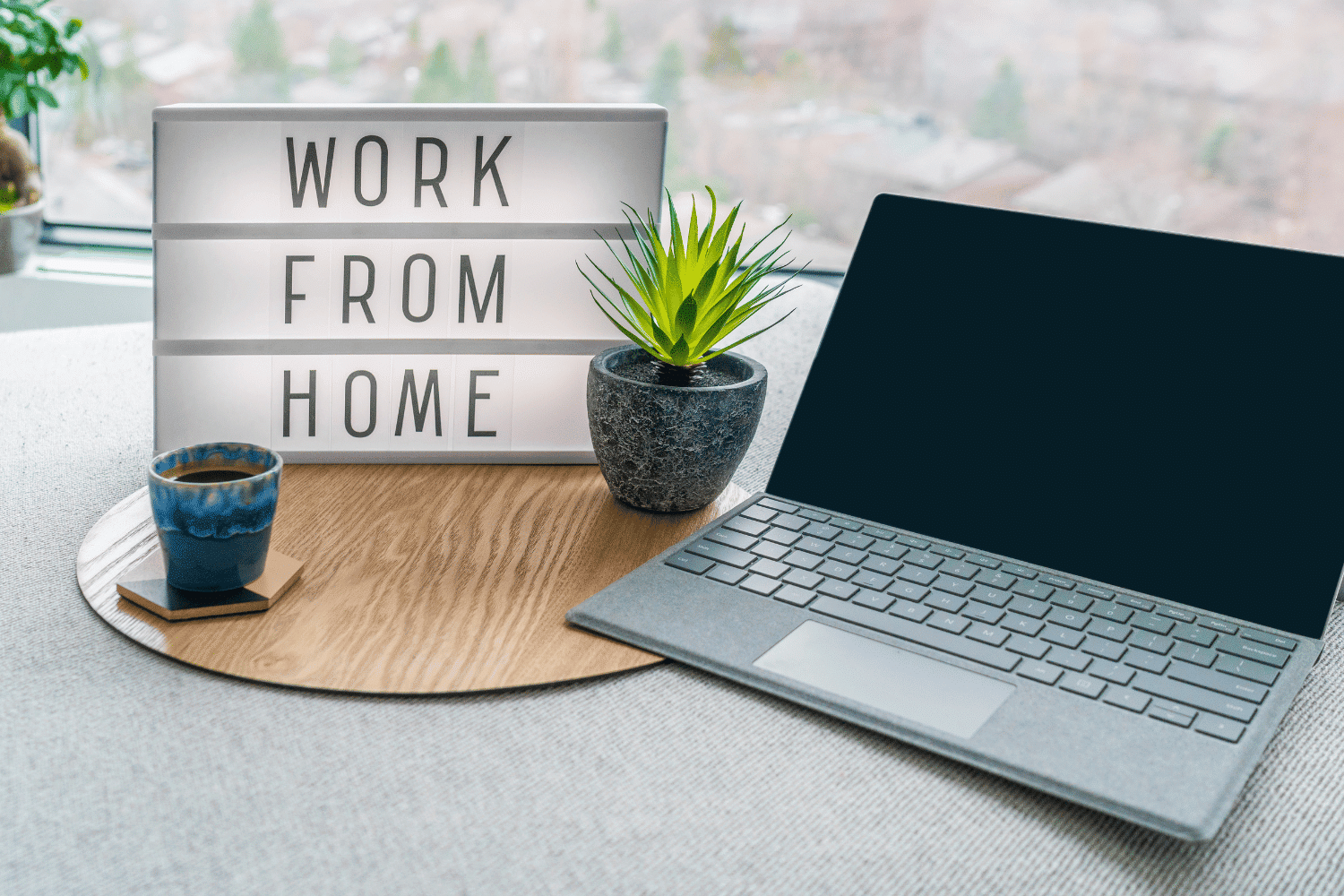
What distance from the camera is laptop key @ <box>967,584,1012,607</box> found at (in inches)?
27.4

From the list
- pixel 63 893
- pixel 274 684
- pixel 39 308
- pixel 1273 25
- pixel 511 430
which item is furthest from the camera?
pixel 1273 25

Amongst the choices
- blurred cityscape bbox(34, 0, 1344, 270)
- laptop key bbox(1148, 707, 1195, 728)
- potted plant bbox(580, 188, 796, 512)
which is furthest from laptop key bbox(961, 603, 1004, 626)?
blurred cityscape bbox(34, 0, 1344, 270)

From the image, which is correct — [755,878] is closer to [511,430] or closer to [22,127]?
[511,430]

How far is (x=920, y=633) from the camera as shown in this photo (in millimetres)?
654

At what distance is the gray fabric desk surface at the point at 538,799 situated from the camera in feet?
1.57

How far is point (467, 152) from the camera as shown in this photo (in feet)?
2.87

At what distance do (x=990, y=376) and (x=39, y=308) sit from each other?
4.85 feet

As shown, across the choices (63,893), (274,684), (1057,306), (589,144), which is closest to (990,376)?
(1057,306)

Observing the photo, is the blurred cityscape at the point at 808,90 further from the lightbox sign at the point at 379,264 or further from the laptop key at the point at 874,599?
the laptop key at the point at 874,599

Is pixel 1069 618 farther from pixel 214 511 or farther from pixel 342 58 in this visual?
pixel 342 58

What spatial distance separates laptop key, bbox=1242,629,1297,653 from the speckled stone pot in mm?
344

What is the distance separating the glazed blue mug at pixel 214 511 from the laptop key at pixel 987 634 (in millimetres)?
408

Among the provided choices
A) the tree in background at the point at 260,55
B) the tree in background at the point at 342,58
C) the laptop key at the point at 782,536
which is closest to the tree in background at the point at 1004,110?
the tree in background at the point at 342,58

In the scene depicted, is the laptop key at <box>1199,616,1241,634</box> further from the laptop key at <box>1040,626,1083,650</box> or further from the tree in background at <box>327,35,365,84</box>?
the tree in background at <box>327,35,365,84</box>
